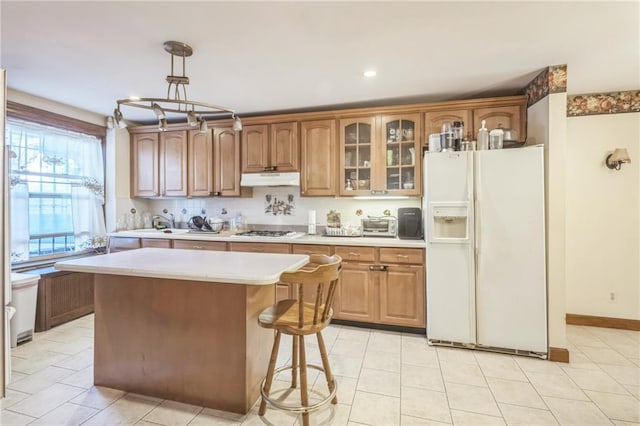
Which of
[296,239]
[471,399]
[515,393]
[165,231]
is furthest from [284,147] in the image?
[515,393]

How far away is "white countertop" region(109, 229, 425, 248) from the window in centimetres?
40

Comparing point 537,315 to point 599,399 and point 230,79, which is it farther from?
point 230,79

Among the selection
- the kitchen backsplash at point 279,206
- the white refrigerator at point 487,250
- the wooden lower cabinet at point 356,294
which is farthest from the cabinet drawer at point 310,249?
the white refrigerator at point 487,250

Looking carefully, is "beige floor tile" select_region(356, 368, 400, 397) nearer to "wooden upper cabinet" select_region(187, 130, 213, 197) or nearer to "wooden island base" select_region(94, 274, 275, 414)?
"wooden island base" select_region(94, 274, 275, 414)

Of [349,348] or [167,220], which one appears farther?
[167,220]

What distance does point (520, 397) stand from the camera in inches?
83.2

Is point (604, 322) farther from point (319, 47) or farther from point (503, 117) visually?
point (319, 47)

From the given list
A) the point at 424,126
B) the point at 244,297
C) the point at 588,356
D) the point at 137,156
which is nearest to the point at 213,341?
the point at 244,297

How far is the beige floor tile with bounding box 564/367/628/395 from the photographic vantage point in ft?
7.26

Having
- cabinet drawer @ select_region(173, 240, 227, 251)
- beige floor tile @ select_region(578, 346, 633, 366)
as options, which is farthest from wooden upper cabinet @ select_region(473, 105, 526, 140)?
cabinet drawer @ select_region(173, 240, 227, 251)

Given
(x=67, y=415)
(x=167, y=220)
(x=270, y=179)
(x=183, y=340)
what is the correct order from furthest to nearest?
(x=167, y=220)
(x=270, y=179)
(x=183, y=340)
(x=67, y=415)

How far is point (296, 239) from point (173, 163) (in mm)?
2106

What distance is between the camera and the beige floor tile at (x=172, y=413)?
186 centimetres

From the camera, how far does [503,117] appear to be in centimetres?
312
